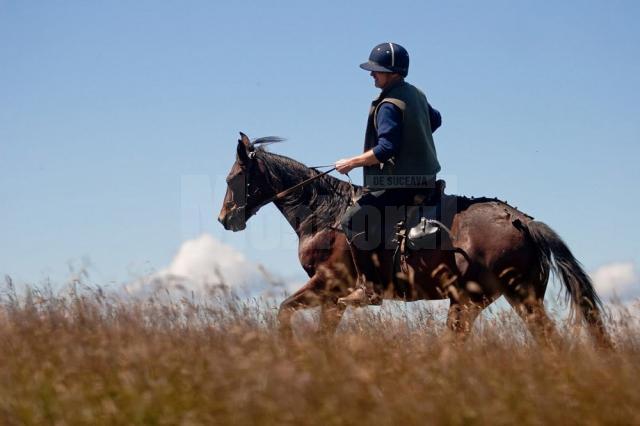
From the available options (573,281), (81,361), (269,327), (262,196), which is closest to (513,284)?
(573,281)

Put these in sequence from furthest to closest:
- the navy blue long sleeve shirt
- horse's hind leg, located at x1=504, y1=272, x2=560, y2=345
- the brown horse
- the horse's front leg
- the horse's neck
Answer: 1. the horse's neck
2. the horse's front leg
3. the navy blue long sleeve shirt
4. the brown horse
5. horse's hind leg, located at x1=504, y1=272, x2=560, y2=345

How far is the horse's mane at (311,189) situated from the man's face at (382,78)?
1139mm

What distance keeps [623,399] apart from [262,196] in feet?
17.8

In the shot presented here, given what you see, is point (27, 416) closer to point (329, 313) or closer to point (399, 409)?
point (399, 409)

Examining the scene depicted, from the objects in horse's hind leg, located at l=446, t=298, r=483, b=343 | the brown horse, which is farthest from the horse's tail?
horse's hind leg, located at l=446, t=298, r=483, b=343

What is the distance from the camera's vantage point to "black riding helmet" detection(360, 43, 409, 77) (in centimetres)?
857

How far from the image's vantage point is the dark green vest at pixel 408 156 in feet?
28.0

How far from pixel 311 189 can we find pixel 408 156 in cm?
127

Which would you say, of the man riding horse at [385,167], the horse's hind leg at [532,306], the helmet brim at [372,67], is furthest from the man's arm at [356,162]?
the horse's hind leg at [532,306]

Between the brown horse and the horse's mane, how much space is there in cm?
1

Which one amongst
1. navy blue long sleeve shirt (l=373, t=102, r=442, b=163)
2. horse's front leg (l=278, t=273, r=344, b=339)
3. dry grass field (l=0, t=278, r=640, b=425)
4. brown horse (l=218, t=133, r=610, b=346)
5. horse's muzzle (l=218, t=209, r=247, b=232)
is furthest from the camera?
horse's muzzle (l=218, t=209, r=247, b=232)

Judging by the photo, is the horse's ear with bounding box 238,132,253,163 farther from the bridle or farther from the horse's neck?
the horse's neck

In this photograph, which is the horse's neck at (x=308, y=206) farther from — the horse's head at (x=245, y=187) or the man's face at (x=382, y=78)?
the man's face at (x=382, y=78)

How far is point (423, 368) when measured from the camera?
5.27 meters
